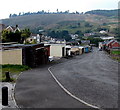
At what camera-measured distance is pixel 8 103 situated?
10742 millimetres

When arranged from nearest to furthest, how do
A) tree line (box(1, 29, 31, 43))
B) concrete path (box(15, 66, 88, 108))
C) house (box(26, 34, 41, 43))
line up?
concrete path (box(15, 66, 88, 108))
tree line (box(1, 29, 31, 43))
house (box(26, 34, 41, 43))

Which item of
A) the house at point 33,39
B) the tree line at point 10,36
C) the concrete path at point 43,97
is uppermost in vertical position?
the tree line at point 10,36

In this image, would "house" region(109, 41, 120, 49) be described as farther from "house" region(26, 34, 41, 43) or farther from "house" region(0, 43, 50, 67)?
"house" region(0, 43, 50, 67)

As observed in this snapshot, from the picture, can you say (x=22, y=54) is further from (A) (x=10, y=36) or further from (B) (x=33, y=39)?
(B) (x=33, y=39)

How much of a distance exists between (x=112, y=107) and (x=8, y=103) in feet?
15.7

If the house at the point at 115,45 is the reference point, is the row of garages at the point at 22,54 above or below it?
above

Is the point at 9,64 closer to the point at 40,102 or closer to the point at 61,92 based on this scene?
the point at 61,92

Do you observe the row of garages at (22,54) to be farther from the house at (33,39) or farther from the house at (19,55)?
the house at (33,39)

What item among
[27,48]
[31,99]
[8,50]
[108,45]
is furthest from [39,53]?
[108,45]

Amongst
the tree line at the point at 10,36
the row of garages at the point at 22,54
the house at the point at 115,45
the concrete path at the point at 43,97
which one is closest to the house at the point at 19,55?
the row of garages at the point at 22,54

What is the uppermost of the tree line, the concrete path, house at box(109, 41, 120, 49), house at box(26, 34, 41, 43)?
the tree line

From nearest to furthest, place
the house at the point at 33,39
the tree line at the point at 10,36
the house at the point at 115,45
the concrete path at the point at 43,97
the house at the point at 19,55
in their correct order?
the concrete path at the point at 43,97
the house at the point at 19,55
the tree line at the point at 10,36
the house at the point at 33,39
the house at the point at 115,45

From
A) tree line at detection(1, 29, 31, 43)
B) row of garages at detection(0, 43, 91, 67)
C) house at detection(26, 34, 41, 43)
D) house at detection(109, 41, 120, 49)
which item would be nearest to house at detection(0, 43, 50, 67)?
row of garages at detection(0, 43, 91, 67)

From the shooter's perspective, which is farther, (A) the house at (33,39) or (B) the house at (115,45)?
(B) the house at (115,45)
